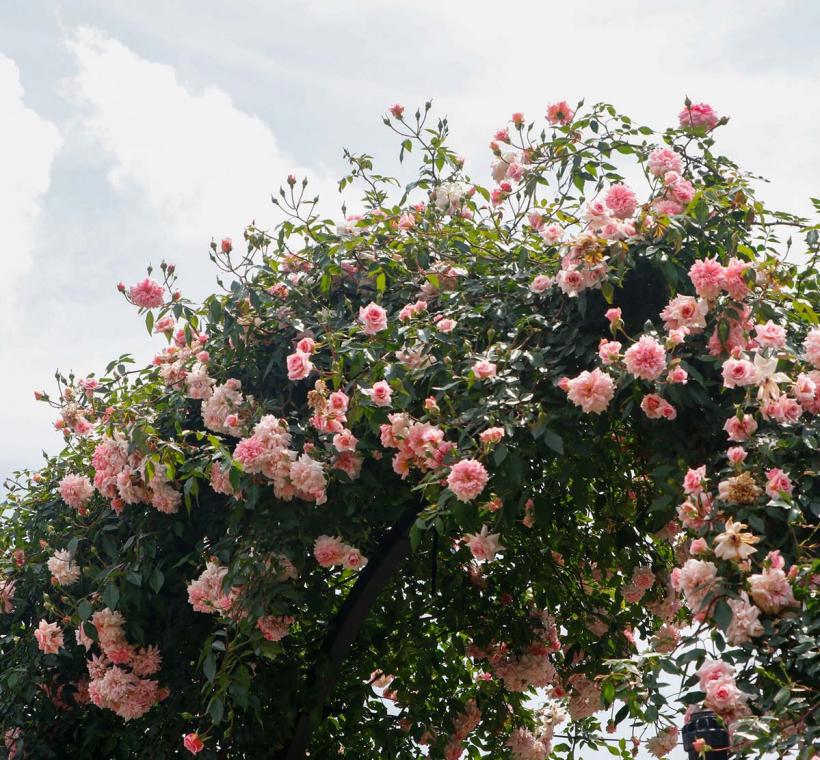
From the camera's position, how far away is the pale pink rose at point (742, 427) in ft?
8.72

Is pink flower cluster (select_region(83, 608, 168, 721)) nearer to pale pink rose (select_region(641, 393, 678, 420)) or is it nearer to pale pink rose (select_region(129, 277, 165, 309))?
pale pink rose (select_region(129, 277, 165, 309))

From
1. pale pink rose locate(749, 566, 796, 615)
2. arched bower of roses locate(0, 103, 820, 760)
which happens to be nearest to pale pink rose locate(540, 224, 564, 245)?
arched bower of roses locate(0, 103, 820, 760)

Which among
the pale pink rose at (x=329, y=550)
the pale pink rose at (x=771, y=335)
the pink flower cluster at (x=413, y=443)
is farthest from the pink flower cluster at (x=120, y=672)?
the pale pink rose at (x=771, y=335)

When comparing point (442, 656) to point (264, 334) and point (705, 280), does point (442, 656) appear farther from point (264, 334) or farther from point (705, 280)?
point (705, 280)

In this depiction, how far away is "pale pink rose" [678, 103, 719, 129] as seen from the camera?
351 centimetres

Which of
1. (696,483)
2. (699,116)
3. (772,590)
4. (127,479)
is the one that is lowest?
(772,590)

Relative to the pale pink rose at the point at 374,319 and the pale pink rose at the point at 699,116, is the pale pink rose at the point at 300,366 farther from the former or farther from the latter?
the pale pink rose at the point at 699,116

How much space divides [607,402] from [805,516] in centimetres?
53

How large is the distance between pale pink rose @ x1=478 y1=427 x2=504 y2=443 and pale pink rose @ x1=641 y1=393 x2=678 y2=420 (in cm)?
36

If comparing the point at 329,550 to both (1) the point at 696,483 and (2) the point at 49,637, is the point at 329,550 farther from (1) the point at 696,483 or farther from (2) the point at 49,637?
(1) the point at 696,483

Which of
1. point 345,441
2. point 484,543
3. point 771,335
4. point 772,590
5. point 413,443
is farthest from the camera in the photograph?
point 484,543

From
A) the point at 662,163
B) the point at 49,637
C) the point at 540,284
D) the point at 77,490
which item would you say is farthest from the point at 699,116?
the point at 49,637

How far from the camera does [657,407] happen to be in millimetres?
2805

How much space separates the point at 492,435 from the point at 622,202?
33.0 inches
